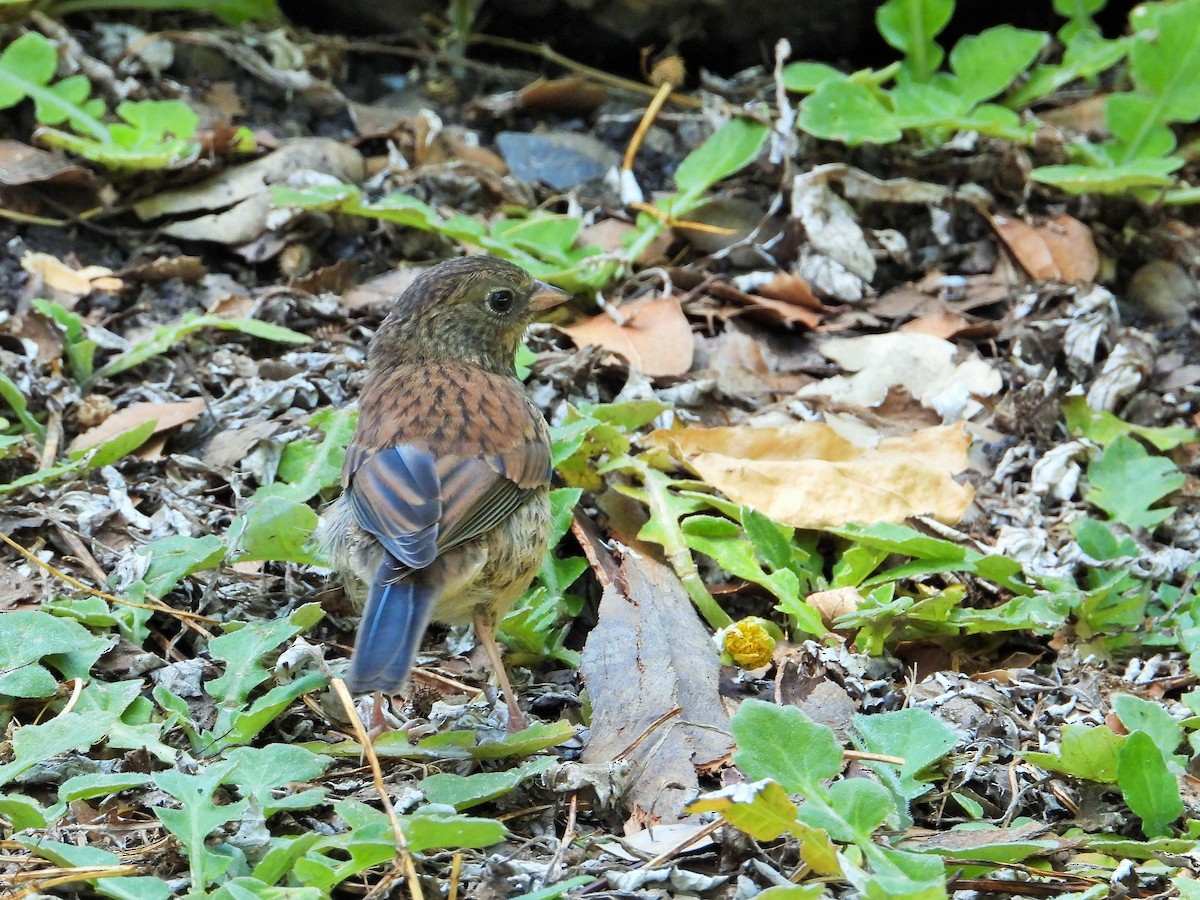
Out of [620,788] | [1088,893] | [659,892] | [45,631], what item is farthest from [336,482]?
[1088,893]

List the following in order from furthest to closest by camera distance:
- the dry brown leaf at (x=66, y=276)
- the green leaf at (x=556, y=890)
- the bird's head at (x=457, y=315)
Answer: the dry brown leaf at (x=66, y=276)
the bird's head at (x=457, y=315)
the green leaf at (x=556, y=890)

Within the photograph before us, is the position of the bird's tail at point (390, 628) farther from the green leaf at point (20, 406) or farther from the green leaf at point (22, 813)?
the green leaf at point (20, 406)

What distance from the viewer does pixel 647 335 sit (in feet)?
18.4

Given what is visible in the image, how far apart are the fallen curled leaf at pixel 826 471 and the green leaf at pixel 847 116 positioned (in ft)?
5.19

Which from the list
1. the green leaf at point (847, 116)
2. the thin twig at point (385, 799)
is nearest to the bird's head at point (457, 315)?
the thin twig at point (385, 799)

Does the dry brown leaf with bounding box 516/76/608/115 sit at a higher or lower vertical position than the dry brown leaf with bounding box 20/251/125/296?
higher

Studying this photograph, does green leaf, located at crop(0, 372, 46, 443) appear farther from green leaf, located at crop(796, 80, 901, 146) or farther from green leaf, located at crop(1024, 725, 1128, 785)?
green leaf, located at crop(1024, 725, 1128, 785)

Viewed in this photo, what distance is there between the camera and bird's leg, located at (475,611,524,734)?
12.9 ft

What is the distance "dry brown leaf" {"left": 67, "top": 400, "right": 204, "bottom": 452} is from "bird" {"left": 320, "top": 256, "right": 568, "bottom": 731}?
30.4 inches

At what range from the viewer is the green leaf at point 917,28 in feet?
21.5

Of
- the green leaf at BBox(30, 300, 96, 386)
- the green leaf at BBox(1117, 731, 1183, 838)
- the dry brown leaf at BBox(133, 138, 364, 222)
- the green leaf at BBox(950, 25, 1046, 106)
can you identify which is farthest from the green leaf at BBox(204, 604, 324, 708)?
the green leaf at BBox(950, 25, 1046, 106)

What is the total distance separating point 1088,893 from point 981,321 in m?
3.11

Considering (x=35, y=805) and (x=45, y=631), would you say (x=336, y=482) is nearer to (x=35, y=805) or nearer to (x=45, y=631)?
(x=45, y=631)

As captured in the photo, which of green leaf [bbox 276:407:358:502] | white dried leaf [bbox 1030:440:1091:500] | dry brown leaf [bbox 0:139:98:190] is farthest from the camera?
dry brown leaf [bbox 0:139:98:190]
